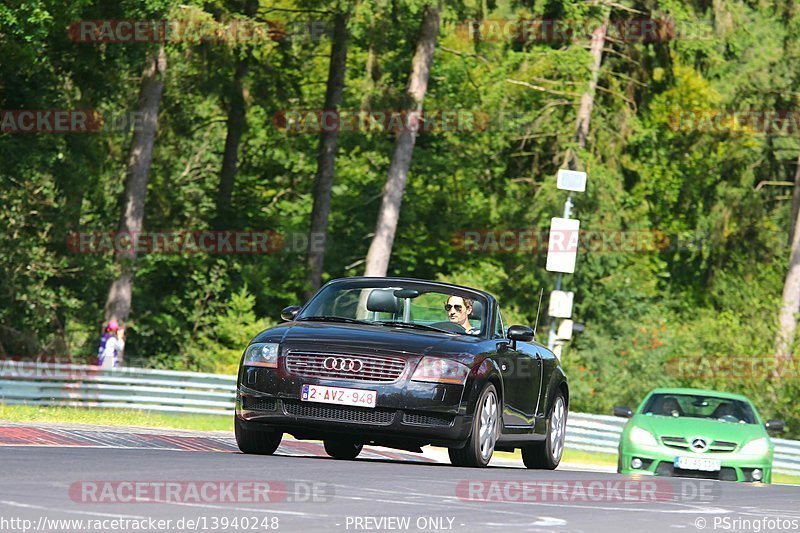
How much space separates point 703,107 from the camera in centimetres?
6794

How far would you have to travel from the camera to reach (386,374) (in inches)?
547

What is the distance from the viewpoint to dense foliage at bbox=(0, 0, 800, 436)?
3791 cm

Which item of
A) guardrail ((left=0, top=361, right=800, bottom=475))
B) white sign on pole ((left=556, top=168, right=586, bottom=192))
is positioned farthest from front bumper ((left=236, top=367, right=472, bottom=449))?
guardrail ((left=0, top=361, right=800, bottom=475))

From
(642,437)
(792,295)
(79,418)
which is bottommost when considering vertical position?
(79,418)

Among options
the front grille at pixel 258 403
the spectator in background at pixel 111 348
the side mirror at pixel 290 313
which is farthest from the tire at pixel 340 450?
the spectator in background at pixel 111 348

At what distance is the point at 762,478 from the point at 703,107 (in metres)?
50.0

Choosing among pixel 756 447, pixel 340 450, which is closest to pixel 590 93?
pixel 756 447

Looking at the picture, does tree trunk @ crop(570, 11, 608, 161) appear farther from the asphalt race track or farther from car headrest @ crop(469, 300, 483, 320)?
the asphalt race track

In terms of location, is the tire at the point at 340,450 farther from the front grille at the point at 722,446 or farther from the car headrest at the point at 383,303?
the front grille at the point at 722,446

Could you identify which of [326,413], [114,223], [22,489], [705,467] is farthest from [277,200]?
[22,489]

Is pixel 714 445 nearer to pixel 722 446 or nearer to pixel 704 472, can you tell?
pixel 722 446

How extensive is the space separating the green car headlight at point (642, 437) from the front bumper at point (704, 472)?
3.1 inches

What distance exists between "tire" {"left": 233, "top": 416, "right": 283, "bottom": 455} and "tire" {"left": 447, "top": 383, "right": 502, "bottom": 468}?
5.23 ft

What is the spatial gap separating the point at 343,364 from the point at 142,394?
19.9m
